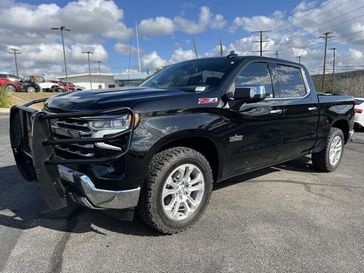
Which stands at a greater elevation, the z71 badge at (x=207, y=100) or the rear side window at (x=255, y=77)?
the rear side window at (x=255, y=77)

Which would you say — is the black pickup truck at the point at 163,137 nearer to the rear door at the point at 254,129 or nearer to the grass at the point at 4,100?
A: the rear door at the point at 254,129

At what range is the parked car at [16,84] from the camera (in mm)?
33628

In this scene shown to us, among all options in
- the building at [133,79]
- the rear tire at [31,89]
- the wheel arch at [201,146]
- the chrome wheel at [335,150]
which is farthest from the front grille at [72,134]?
the rear tire at [31,89]

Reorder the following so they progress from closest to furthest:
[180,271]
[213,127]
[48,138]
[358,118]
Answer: [180,271]
[48,138]
[213,127]
[358,118]

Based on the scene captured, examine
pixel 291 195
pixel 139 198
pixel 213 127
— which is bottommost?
pixel 291 195

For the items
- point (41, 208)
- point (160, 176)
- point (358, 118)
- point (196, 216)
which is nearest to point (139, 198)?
point (160, 176)

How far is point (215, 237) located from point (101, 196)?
1.22 m

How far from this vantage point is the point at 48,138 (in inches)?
135

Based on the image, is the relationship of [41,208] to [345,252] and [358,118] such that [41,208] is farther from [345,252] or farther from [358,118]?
[358,118]

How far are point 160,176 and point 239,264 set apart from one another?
1.05 m

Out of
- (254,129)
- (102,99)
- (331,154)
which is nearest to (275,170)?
(331,154)

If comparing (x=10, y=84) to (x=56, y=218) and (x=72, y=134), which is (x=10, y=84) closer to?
(x=56, y=218)

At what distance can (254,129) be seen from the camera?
15.0ft

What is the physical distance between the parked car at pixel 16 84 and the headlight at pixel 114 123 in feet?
106
